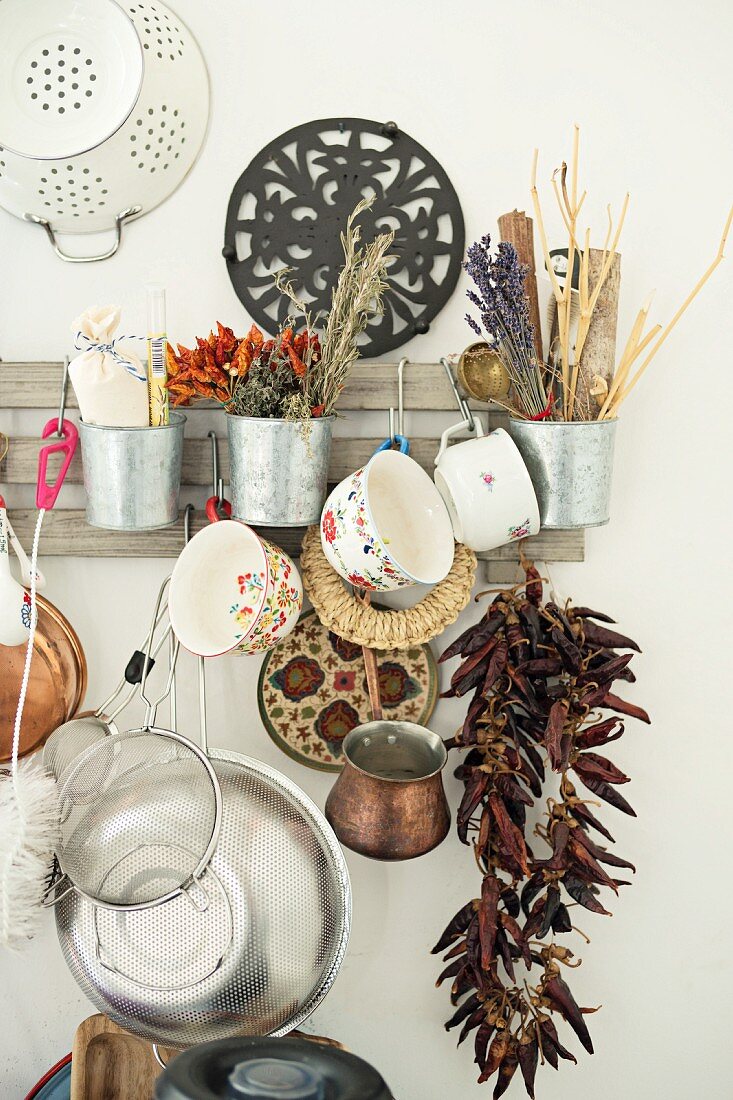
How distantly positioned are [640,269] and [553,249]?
123 millimetres

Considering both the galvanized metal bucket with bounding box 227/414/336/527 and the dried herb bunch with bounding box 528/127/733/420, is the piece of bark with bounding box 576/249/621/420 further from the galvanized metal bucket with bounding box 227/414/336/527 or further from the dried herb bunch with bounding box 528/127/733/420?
the galvanized metal bucket with bounding box 227/414/336/527

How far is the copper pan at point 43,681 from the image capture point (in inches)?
44.0

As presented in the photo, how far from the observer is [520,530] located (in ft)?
3.28

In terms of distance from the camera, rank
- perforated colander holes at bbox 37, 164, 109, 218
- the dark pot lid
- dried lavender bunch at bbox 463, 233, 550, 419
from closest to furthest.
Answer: the dark pot lid, dried lavender bunch at bbox 463, 233, 550, 419, perforated colander holes at bbox 37, 164, 109, 218

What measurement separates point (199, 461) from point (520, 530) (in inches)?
16.7

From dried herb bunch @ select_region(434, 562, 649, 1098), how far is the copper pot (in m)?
0.05

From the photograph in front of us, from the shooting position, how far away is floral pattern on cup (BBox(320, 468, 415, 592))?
93 cm

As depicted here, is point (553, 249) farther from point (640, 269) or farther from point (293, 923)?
point (293, 923)

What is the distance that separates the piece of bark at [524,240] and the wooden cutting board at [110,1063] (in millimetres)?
1007

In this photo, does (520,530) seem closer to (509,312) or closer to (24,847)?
(509,312)

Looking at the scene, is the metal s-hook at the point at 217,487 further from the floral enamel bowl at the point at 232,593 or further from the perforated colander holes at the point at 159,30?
the perforated colander holes at the point at 159,30

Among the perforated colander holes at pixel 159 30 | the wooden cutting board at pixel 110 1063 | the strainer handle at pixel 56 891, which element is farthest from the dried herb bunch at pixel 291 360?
the wooden cutting board at pixel 110 1063

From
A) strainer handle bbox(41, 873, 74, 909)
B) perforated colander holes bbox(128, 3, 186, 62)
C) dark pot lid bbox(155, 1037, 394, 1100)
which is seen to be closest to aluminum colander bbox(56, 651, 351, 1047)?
strainer handle bbox(41, 873, 74, 909)

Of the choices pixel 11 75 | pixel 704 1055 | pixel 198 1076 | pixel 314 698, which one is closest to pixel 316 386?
pixel 314 698
